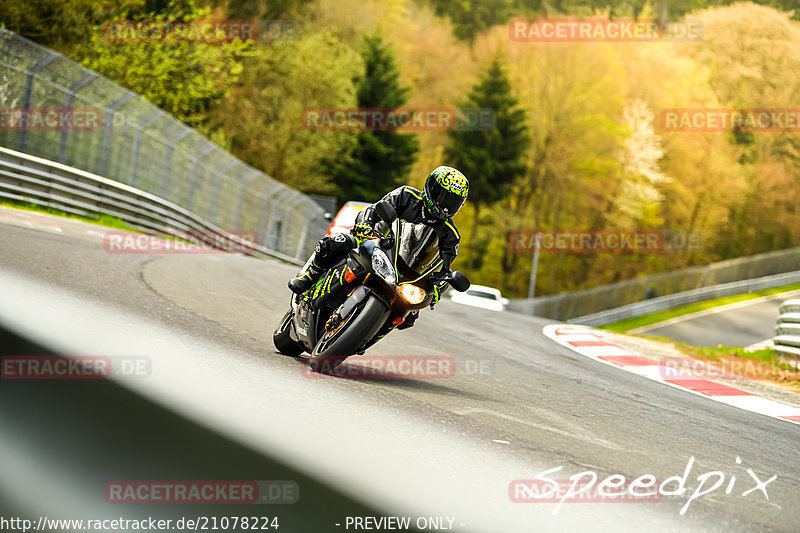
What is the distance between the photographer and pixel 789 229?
6372cm

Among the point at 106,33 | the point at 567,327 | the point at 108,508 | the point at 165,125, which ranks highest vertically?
the point at 106,33

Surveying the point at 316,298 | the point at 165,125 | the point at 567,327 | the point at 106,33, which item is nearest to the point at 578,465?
the point at 316,298

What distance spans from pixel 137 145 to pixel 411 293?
702 inches

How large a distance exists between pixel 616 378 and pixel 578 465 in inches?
222

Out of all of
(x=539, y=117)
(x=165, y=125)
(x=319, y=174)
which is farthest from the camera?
(x=539, y=117)

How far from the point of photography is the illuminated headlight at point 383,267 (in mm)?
5305

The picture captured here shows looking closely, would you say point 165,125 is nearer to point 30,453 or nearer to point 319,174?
point 30,453

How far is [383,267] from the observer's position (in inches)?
211
